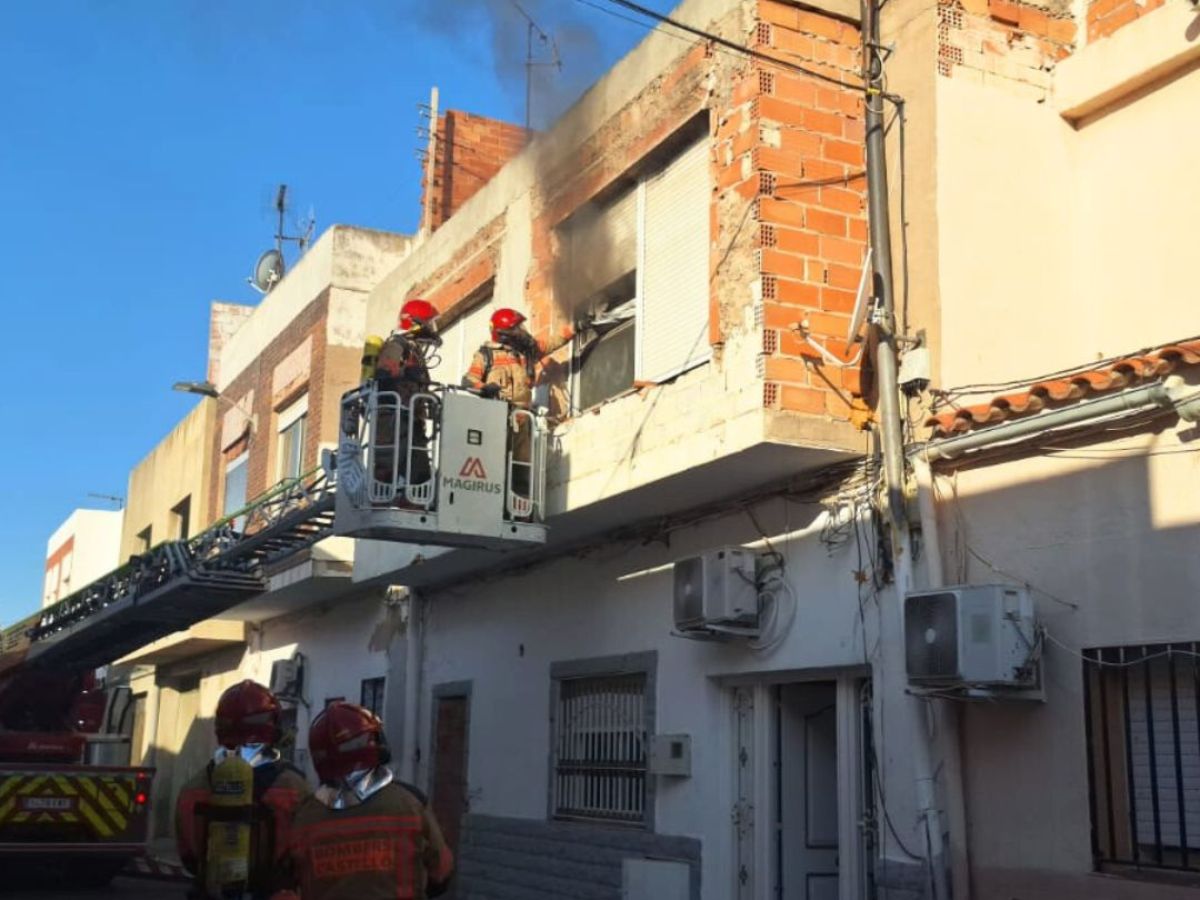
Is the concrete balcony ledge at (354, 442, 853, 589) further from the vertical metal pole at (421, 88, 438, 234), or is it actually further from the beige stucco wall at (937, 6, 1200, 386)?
the vertical metal pole at (421, 88, 438, 234)

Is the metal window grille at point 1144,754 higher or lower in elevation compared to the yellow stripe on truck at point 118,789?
higher

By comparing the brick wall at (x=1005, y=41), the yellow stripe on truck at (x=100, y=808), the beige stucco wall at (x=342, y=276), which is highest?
the beige stucco wall at (x=342, y=276)

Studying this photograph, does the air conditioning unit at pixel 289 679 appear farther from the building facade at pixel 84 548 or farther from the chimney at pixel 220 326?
the building facade at pixel 84 548

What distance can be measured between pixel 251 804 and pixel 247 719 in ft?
1.20

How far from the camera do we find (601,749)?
409 inches

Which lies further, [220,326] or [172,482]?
[220,326]

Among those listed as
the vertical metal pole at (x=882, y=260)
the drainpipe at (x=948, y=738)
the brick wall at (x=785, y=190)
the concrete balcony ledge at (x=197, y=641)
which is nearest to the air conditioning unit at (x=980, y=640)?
the drainpipe at (x=948, y=738)

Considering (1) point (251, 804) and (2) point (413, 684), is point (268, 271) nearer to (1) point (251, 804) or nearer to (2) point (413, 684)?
(2) point (413, 684)

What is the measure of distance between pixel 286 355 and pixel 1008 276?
1322 centimetres

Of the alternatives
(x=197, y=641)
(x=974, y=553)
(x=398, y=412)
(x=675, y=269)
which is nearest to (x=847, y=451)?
(x=974, y=553)

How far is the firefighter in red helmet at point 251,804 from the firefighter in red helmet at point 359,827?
1230 mm

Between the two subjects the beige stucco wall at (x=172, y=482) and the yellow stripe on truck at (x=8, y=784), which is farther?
the beige stucco wall at (x=172, y=482)

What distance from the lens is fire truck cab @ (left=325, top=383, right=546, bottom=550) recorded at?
29.6 feet

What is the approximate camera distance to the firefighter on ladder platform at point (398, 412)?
9.08 metres
